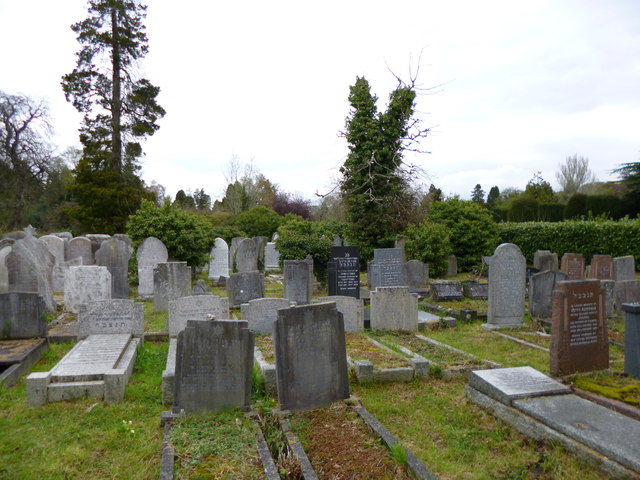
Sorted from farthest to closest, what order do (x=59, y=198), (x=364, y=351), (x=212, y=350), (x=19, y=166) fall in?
(x=59, y=198)
(x=19, y=166)
(x=364, y=351)
(x=212, y=350)

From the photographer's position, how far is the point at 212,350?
16.6 ft

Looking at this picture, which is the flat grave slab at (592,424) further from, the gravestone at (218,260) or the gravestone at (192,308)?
the gravestone at (218,260)

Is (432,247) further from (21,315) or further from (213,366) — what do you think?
(21,315)

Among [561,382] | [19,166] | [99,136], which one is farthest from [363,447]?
[19,166]

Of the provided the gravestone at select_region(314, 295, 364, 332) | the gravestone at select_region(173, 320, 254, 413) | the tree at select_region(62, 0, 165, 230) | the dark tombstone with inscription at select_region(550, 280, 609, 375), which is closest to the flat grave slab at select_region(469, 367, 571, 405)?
the dark tombstone with inscription at select_region(550, 280, 609, 375)

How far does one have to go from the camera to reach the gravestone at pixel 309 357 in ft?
16.8

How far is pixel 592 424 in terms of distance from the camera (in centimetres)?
423

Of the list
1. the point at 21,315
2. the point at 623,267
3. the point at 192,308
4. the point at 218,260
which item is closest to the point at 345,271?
the point at 192,308

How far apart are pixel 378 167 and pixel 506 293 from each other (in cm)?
1280

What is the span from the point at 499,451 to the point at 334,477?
5.89ft

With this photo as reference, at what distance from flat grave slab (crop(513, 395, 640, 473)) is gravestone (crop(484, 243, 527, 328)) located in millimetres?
4937

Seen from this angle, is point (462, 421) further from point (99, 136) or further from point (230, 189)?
point (230, 189)

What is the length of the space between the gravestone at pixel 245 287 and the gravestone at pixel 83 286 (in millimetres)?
3129

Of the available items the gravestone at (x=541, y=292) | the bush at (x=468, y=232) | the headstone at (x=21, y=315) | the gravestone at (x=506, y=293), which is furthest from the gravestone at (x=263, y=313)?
the bush at (x=468, y=232)
